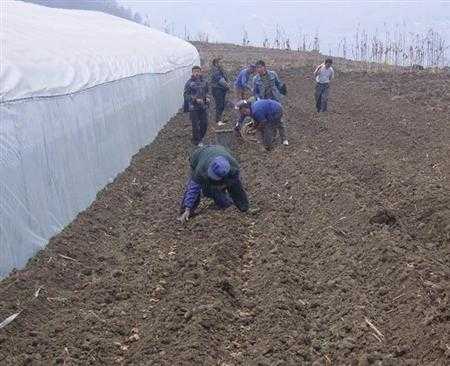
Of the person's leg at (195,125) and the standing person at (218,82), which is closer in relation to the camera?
the person's leg at (195,125)

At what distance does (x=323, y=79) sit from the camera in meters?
15.1

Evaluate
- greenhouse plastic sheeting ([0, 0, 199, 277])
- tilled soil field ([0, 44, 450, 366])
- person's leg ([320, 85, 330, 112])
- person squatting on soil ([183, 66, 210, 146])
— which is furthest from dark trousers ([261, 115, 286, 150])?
person's leg ([320, 85, 330, 112])

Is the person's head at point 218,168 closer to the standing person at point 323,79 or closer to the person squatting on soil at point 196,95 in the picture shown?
the person squatting on soil at point 196,95

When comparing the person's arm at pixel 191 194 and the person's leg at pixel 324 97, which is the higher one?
the person's arm at pixel 191 194

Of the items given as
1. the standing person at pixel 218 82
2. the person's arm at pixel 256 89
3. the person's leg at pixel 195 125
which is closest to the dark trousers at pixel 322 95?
the standing person at pixel 218 82

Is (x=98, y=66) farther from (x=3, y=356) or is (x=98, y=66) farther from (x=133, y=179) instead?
(x=3, y=356)

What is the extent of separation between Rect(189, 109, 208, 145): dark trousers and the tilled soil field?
1665 millimetres

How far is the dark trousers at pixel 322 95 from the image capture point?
1547 centimetres

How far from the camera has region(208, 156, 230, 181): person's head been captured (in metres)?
7.18

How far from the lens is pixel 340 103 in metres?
18.1

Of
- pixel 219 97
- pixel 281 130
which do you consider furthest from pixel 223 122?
pixel 281 130

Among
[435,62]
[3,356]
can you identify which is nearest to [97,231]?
[3,356]

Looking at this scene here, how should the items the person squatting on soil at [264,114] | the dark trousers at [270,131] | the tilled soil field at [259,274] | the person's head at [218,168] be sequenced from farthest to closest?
the dark trousers at [270,131]
the person squatting on soil at [264,114]
the person's head at [218,168]
the tilled soil field at [259,274]

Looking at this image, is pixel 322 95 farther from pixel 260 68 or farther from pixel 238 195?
pixel 238 195
